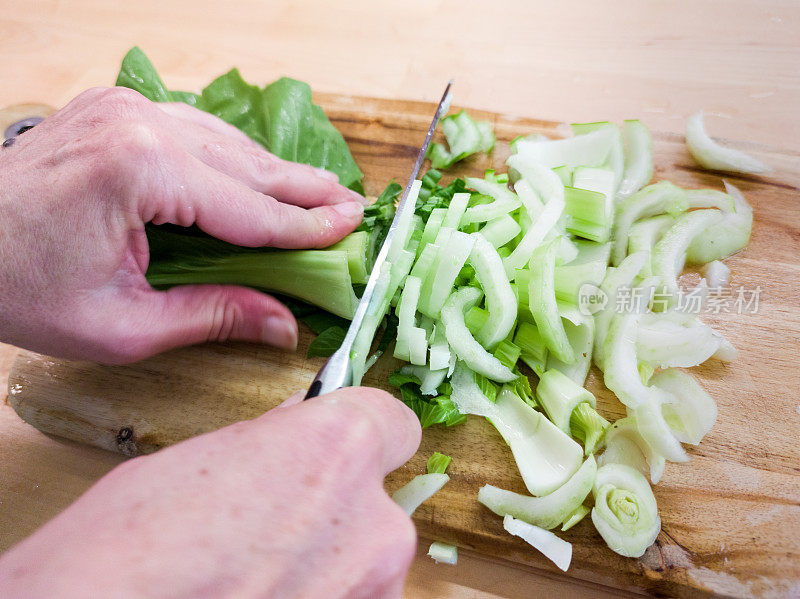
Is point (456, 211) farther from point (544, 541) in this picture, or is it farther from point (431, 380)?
point (544, 541)

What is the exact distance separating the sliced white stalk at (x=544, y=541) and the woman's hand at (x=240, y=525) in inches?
23.8

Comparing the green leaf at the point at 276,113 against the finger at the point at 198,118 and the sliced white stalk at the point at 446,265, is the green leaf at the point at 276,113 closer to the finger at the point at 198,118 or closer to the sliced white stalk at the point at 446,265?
the finger at the point at 198,118

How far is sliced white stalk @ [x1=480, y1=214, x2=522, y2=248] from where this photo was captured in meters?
1.70

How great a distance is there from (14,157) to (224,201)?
0.56 metres

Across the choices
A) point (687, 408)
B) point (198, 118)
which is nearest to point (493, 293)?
point (687, 408)

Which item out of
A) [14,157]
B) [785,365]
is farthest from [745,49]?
[14,157]

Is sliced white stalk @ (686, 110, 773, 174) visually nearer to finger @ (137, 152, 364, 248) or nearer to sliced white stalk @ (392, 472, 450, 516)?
finger @ (137, 152, 364, 248)

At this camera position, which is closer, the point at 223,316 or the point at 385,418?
the point at 385,418

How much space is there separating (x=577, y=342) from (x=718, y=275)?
1.91 ft

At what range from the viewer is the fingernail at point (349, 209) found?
168 cm

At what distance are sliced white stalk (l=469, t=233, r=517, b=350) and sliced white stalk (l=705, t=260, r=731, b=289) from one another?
0.72 m

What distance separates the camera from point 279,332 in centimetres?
164

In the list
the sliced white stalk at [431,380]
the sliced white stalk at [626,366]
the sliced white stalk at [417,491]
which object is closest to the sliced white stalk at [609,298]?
the sliced white stalk at [626,366]

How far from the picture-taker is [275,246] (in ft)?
5.26
